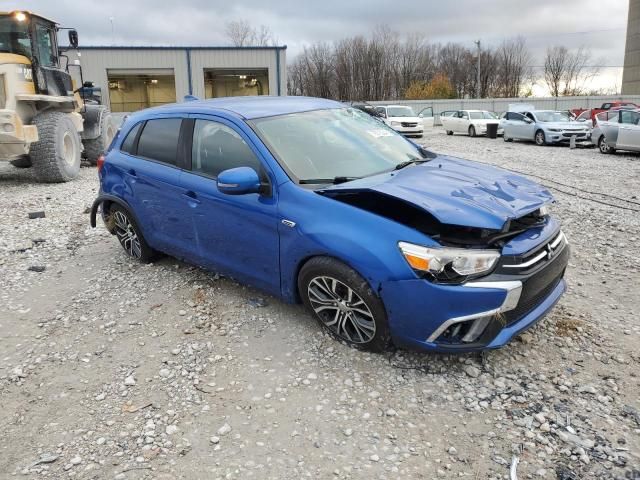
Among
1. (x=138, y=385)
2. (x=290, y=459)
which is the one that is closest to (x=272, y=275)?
(x=138, y=385)

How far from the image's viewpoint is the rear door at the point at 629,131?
1480 cm

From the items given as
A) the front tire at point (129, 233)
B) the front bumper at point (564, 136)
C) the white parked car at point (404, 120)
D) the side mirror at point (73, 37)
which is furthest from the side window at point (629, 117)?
the front tire at point (129, 233)

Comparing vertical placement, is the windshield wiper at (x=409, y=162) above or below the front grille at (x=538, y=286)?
above

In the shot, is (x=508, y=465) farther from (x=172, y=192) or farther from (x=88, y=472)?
(x=172, y=192)

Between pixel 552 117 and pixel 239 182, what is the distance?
65.1 feet

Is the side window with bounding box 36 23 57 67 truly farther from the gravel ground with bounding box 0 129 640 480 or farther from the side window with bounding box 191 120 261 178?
the side window with bounding box 191 120 261 178

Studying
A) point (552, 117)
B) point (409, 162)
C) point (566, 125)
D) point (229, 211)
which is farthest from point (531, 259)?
point (552, 117)

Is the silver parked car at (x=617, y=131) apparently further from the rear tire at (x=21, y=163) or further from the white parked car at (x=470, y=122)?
the rear tire at (x=21, y=163)

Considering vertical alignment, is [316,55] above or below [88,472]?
above

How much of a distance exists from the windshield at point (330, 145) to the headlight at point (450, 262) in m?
1.06

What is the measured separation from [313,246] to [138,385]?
1.46 metres

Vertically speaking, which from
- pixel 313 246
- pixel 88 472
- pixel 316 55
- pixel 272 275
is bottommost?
pixel 88 472

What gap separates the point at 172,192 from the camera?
446cm

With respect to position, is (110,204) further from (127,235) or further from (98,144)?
(98,144)
